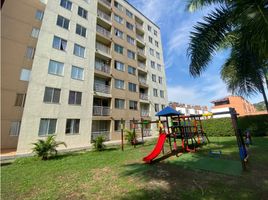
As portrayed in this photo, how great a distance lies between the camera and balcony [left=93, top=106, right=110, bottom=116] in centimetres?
2034

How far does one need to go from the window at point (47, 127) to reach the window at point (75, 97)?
293 cm

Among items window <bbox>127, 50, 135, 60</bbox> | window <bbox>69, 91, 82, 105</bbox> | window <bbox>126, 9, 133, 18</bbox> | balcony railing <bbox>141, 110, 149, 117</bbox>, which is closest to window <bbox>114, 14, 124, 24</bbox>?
window <bbox>126, 9, 133, 18</bbox>

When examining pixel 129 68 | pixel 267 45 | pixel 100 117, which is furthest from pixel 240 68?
pixel 129 68

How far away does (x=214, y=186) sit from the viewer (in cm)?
495

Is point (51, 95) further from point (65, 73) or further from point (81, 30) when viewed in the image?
point (81, 30)

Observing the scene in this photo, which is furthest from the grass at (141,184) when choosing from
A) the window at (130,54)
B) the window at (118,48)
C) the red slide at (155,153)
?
the window at (130,54)

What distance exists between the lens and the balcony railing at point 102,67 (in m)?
22.3

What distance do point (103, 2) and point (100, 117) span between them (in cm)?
1949

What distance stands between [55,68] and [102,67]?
7.01 meters

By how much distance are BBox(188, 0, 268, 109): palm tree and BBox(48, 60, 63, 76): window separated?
51.2ft

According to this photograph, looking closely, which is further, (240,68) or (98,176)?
(240,68)

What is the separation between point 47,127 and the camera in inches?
620

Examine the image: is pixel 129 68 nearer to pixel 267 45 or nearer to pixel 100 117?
pixel 100 117

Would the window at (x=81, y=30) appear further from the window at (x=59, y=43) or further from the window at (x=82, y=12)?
the window at (x=59, y=43)
